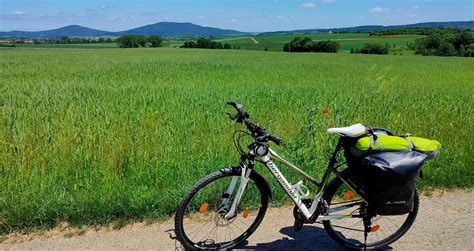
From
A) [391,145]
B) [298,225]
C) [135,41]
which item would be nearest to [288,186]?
[298,225]

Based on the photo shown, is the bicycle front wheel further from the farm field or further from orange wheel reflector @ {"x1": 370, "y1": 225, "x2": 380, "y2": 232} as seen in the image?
orange wheel reflector @ {"x1": 370, "y1": 225, "x2": 380, "y2": 232}

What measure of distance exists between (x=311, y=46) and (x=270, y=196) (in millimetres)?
80940

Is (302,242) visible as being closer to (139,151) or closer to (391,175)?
(391,175)

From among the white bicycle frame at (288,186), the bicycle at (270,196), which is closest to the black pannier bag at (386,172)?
the bicycle at (270,196)

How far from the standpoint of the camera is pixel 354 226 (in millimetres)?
3516

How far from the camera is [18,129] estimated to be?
5477 mm

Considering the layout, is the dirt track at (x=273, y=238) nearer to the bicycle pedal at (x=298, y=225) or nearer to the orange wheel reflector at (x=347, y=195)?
the bicycle pedal at (x=298, y=225)

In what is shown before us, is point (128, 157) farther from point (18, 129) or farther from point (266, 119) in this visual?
point (266, 119)

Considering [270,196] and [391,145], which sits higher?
[391,145]

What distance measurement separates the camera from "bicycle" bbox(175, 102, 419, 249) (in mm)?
2963

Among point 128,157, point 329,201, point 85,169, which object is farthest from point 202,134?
point 329,201

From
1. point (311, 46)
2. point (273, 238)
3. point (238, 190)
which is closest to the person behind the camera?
point (238, 190)

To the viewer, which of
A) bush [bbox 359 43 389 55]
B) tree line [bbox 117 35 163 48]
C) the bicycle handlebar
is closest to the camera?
the bicycle handlebar

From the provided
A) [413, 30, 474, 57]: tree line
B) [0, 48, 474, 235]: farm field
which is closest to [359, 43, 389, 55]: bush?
[413, 30, 474, 57]: tree line
